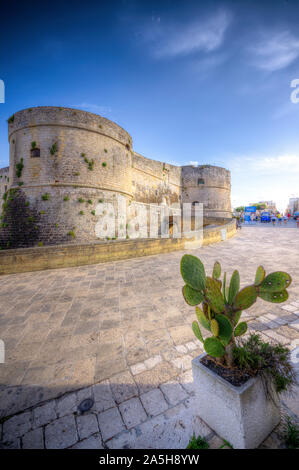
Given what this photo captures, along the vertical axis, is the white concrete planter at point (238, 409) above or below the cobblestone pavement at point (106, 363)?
above

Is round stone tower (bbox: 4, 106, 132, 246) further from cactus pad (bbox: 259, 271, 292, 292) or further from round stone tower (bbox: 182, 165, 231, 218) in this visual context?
round stone tower (bbox: 182, 165, 231, 218)

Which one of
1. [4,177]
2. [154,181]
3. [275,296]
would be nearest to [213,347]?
[275,296]

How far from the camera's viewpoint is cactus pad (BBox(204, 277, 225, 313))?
122 cm

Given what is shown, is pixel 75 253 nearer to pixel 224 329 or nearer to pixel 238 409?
pixel 224 329

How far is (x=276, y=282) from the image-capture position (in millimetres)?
1141

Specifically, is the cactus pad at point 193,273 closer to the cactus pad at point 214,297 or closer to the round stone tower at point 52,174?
the cactus pad at point 214,297

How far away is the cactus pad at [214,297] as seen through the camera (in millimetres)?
1222

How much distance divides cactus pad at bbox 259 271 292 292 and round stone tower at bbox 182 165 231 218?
1060 inches

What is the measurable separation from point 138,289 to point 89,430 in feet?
8.73

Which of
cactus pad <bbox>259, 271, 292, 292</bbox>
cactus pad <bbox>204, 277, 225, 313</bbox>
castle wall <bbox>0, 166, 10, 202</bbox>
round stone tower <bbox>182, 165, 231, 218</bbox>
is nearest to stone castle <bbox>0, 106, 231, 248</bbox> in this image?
castle wall <bbox>0, 166, 10, 202</bbox>

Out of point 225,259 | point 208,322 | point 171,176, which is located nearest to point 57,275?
point 208,322

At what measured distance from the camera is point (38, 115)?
1149 cm

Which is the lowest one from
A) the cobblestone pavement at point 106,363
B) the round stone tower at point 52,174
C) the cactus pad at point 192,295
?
the cobblestone pavement at point 106,363

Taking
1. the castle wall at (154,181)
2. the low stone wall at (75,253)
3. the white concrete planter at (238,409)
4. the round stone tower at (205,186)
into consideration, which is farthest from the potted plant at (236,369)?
the round stone tower at (205,186)
